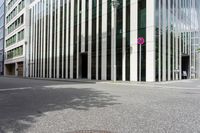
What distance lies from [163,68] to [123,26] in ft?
25.1

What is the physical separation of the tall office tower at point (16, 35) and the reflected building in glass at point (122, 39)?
13043 mm

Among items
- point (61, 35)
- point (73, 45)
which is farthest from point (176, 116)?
point (61, 35)

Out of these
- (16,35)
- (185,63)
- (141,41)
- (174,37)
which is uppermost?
(16,35)

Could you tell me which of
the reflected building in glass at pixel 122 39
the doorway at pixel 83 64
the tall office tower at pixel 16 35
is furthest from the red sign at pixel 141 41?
the tall office tower at pixel 16 35

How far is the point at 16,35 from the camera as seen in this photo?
207 ft

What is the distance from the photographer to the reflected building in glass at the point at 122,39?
2458 centimetres

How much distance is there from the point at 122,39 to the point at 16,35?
46.8 m

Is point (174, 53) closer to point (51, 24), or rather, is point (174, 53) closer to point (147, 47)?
point (147, 47)

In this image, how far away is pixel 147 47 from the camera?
24125 millimetres

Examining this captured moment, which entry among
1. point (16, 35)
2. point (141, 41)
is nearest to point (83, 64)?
point (141, 41)

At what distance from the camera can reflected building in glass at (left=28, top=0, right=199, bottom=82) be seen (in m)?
24.6

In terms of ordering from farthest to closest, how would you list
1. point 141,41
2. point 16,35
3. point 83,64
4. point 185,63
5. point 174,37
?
point 16,35 < point 185,63 < point 83,64 < point 174,37 < point 141,41

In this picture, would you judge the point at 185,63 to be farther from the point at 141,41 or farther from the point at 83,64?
the point at 83,64

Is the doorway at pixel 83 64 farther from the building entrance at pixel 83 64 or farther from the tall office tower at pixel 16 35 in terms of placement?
the tall office tower at pixel 16 35
